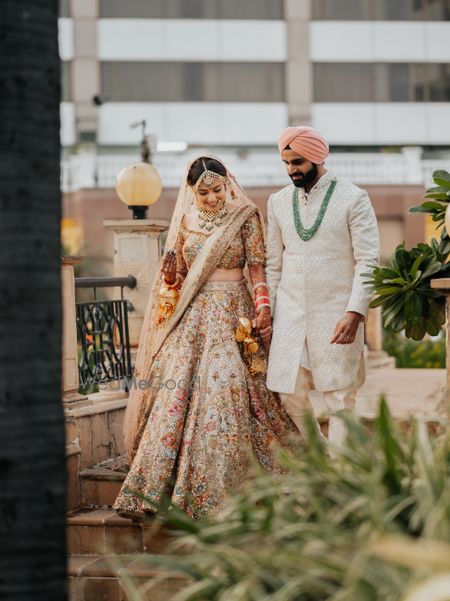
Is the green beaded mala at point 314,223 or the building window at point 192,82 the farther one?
the building window at point 192,82

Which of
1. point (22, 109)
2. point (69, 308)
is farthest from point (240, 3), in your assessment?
point (22, 109)

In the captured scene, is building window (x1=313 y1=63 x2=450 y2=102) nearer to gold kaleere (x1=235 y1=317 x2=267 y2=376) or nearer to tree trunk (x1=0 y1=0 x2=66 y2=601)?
gold kaleere (x1=235 y1=317 x2=267 y2=376)

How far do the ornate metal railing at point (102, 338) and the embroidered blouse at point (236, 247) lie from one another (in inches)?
51.9

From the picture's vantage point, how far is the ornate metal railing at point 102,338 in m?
7.59

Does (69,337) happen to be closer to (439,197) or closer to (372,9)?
(439,197)

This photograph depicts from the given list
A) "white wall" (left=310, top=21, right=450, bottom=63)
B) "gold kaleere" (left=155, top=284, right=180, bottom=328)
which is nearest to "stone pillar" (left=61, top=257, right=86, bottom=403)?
"gold kaleere" (left=155, top=284, right=180, bottom=328)

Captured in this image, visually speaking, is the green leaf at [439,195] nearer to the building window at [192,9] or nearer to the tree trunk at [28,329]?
the tree trunk at [28,329]

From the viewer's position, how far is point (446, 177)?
17.2ft

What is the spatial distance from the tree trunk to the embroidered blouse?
3170 mm

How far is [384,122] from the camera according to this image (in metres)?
30.0

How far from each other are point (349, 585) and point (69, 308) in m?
4.71

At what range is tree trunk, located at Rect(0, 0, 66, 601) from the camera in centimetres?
302

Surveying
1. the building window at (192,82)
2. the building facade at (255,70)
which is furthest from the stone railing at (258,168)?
the building window at (192,82)

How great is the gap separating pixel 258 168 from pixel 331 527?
24.5m
